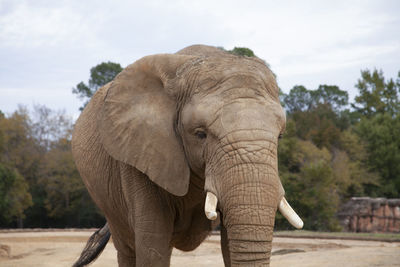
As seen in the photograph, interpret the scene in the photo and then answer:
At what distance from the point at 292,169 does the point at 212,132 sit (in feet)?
82.0

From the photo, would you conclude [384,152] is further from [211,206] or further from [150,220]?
[211,206]

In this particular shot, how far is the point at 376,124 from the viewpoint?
36031 millimetres

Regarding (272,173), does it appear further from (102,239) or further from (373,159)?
(373,159)

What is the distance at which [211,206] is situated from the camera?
3.22 metres

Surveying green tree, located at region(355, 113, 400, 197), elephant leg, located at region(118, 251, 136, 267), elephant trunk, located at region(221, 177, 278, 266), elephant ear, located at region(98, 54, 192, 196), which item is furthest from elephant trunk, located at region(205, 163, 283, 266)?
green tree, located at region(355, 113, 400, 197)

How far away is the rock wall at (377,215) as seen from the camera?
23.4 meters

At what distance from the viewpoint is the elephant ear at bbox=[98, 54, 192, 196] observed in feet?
12.6

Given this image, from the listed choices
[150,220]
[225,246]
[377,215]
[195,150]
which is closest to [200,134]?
[195,150]

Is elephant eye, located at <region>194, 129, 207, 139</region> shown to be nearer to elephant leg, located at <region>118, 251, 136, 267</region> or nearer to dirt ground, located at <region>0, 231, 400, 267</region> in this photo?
elephant leg, located at <region>118, 251, 136, 267</region>

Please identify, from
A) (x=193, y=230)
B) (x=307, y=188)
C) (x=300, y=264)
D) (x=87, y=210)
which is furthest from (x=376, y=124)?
(x=193, y=230)

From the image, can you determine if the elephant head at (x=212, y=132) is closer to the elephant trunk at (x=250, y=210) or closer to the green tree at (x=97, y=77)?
the elephant trunk at (x=250, y=210)

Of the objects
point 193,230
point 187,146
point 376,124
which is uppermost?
point 376,124

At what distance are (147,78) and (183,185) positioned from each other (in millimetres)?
974

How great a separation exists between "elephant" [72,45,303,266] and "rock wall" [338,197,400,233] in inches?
810
